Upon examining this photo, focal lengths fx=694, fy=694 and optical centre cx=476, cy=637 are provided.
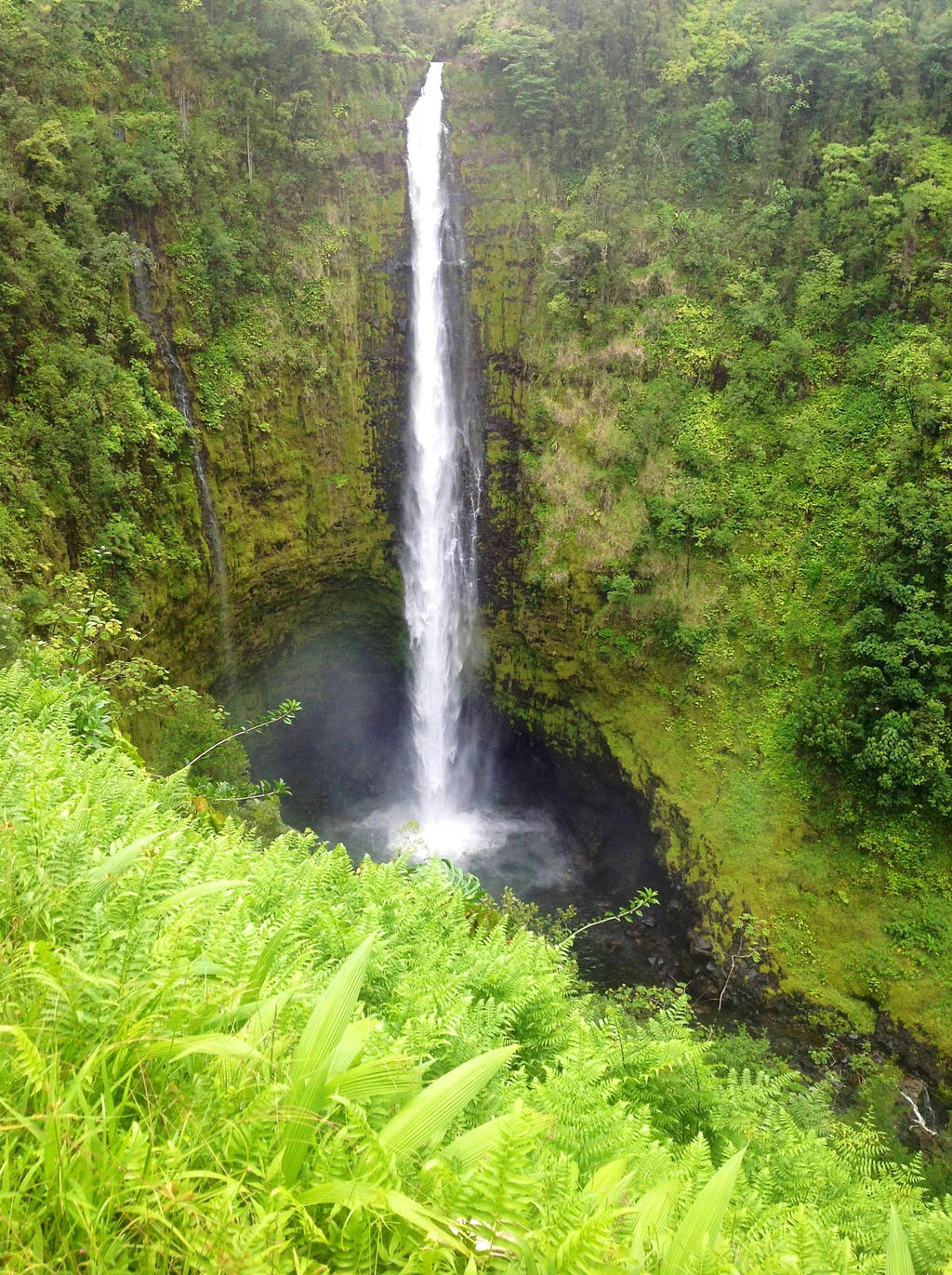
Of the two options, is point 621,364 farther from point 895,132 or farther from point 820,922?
point 820,922

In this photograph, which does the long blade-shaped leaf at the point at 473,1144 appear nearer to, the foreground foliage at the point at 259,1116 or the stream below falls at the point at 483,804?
the foreground foliage at the point at 259,1116

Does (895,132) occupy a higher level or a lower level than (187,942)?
higher

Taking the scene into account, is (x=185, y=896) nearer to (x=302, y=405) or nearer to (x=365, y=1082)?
(x=365, y=1082)

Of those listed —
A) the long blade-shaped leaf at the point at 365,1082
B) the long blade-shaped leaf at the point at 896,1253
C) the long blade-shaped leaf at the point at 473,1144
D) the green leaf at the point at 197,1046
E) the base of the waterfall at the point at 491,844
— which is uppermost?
the green leaf at the point at 197,1046

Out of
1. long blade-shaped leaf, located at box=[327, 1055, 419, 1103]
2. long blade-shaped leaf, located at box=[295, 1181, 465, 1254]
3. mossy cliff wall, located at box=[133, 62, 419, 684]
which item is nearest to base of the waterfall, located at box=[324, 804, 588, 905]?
mossy cliff wall, located at box=[133, 62, 419, 684]

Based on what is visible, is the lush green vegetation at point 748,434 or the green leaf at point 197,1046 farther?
the lush green vegetation at point 748,434

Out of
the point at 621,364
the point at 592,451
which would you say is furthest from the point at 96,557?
the point at 621,364

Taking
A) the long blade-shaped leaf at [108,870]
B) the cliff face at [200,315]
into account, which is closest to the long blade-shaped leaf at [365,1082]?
the long blade-shaped leaf at [108,870]
